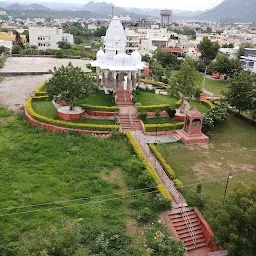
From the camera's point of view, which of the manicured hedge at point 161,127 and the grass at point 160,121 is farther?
the grass at point 160,121

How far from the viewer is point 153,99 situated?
102 feet

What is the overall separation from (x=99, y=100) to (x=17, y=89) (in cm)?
1253

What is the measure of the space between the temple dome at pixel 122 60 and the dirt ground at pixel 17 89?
10.1 meters

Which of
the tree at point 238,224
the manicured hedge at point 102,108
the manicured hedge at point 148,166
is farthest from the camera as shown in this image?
the manicured hedge at point 102,108

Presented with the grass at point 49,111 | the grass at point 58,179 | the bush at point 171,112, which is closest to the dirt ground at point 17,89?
the grass at point 49,111

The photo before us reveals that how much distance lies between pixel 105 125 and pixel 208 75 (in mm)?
36902

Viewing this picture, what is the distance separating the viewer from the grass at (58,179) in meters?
14.3

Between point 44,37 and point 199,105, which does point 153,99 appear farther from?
point 44,37

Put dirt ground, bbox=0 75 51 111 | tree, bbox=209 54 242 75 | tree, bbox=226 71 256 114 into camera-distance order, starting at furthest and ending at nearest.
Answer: tree, bbox=209 54 242 75
dirt ground, bbox=0 75 51 111
tree, bbox=226 71 256 114

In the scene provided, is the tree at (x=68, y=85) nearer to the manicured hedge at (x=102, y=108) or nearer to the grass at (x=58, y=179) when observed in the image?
the manicured hedge at (x=102, y=108)

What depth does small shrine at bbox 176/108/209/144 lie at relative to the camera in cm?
2389

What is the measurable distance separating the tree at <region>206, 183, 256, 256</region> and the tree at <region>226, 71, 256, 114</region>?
673 inches

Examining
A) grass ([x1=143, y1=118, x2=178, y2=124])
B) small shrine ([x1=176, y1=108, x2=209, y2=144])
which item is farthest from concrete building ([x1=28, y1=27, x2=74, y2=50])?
small shrine ([x1=176, y1=108, x2=209, y2=144])

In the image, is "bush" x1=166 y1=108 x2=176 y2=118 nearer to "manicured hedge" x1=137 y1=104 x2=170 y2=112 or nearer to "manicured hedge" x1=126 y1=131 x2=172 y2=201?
"manicured hedge" x1=137 y1=104 x2=170 y2=112
